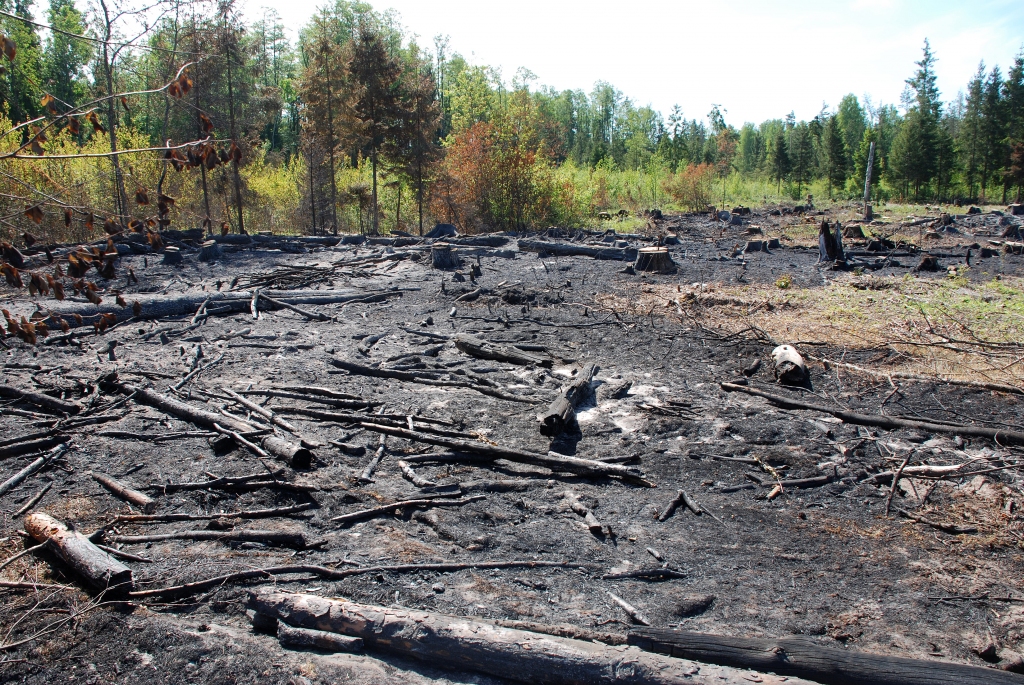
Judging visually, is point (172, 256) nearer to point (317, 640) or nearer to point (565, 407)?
point (565, 407)

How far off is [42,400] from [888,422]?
8.39 metres

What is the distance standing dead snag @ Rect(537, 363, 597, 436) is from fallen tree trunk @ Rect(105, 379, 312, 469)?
84.0 inches

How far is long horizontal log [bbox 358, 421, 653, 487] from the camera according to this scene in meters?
5.34

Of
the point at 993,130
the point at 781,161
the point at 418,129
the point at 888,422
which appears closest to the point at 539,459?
the point at 888,422

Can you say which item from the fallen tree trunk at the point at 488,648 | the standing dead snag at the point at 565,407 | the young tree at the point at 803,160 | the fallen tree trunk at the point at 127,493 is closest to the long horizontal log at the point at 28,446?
the fallen tree trunk at the point at 127,493

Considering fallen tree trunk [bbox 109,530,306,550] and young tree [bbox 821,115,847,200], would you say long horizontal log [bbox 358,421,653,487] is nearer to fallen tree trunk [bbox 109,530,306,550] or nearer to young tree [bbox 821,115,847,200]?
fallen tree trunk [bbox 109,530,306,550]

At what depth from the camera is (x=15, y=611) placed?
3279 mm

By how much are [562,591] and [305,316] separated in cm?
805

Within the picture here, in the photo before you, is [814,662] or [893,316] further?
[893,316]

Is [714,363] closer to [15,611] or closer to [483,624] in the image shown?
[483,624]

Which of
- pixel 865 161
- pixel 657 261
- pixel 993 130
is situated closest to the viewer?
pixel 657 261

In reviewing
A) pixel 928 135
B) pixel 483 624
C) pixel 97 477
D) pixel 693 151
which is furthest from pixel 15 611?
pixel 693 151

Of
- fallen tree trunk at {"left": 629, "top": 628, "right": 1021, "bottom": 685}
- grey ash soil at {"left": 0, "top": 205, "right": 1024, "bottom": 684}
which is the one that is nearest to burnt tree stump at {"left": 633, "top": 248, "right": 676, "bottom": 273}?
grey ash soil at {"left": 0, "top": 205, "right": 1024, "bottom": 684}

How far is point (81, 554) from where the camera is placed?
362 centimetres
